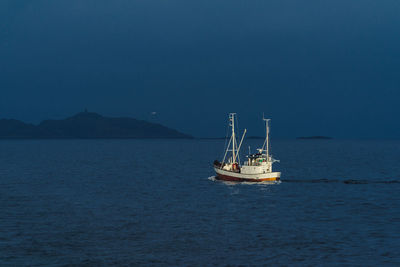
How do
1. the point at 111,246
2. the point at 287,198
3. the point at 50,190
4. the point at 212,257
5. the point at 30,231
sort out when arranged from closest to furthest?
the point at 212,257
the point at 111,246
the point at 30,231
the point at 287,198
the point at 50,190

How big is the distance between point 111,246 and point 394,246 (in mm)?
22898

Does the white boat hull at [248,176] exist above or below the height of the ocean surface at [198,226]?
above

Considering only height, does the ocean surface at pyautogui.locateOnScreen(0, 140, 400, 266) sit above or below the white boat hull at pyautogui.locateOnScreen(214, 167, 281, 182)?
below

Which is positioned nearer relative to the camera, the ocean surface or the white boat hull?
the ocean surface

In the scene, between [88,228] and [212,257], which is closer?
[212,257]

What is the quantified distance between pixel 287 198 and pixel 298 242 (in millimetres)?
29336

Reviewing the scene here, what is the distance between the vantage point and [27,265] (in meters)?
33.0

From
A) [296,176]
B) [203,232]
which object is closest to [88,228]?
[203,232]

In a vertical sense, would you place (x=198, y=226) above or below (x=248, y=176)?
below

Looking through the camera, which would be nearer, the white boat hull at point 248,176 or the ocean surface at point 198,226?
the ocean surface at point 198,226

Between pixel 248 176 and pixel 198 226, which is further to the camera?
pixel 248 176

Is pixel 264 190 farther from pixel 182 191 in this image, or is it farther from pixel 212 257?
pixel 212 257

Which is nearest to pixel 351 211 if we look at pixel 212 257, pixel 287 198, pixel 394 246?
pixel 287 198

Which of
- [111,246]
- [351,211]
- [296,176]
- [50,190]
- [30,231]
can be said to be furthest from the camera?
[296,176]
